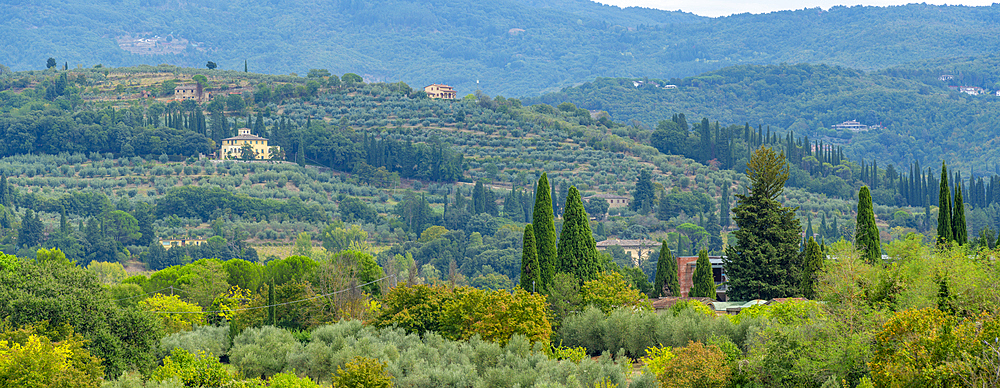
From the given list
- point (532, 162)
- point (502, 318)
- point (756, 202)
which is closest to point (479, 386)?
point (502, 318)

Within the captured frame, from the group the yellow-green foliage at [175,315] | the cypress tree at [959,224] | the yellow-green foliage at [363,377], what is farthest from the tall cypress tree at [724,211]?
the yellow-green foliage at [363,377]

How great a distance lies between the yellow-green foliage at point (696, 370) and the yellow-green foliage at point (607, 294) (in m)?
12.9

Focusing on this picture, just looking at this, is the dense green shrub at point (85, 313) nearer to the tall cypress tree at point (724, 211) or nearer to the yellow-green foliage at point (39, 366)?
the yellow-green foliage at point (39, 366)

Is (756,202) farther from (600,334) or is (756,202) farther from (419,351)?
(419,351)

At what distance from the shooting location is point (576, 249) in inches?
1925

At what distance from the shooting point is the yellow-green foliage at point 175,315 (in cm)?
5006

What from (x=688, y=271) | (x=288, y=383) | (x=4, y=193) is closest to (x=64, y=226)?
(x=4, y=193)

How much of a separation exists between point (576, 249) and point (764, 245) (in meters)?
8.27

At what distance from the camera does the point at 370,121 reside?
182 metres

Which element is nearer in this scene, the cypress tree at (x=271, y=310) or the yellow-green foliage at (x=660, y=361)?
the yellow-green foliage at (x=660, y=361)

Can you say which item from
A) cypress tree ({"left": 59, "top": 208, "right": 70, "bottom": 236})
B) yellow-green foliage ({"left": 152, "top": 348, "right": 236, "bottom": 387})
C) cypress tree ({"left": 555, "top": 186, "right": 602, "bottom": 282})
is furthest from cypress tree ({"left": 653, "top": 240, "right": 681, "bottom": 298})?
cypress tree ({"left": 59, "top": 208, "right": 70, "bottom": 236})

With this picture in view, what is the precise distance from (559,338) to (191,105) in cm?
14332

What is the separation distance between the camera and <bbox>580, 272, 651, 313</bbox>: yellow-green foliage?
4469 cm

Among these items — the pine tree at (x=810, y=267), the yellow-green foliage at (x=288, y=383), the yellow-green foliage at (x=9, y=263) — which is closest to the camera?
the yellow-green foliage at (x=288, y=383)
